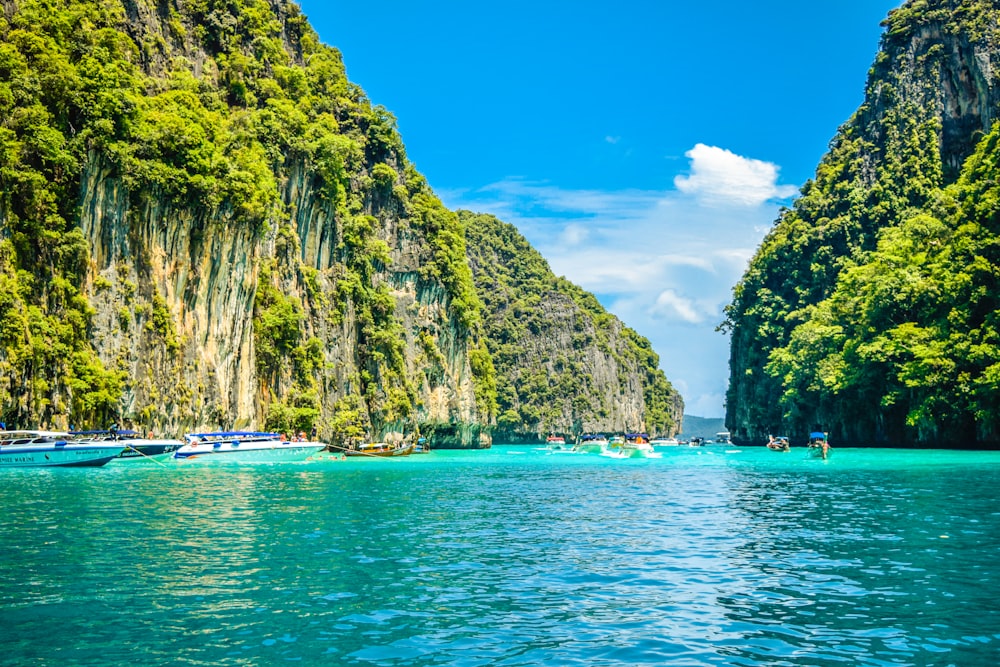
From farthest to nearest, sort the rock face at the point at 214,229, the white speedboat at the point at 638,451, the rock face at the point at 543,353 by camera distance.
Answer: the rock face at the point at 543,353 < the white speedboat at the point at 638,451 < the rock face at the point at 214,229

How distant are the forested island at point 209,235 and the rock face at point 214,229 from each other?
0.15 metres

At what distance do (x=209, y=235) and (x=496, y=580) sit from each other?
4594 centimetres

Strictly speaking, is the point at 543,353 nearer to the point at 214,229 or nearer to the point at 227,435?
the point at 214,229

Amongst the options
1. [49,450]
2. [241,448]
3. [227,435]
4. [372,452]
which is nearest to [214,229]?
[227,435]

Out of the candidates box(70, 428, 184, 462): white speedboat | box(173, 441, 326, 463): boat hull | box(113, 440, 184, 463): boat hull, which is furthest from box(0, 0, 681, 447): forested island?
box(173, 441, 326, 463): boat hull

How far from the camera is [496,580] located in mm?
13398

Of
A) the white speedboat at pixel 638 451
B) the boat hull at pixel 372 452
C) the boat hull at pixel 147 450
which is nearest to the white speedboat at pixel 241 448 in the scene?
the boat hull at pixel 147 450

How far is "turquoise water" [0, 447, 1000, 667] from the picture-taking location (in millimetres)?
9438

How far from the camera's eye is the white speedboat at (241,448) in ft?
153

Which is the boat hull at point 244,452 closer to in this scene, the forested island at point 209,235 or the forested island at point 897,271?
the forested island at point 209,235

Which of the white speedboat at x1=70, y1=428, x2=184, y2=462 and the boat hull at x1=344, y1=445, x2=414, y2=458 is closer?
the white speedboat at x1=70, y1=428, x2=184, y2=462

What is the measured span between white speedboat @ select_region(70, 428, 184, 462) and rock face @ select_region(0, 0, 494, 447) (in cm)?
174

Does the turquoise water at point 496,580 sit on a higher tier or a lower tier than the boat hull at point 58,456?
lower

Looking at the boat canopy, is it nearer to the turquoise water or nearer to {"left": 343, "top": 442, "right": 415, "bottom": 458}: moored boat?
{"left": 343, "top": 442, "right": 415, "bottom": 458}: moored boat
